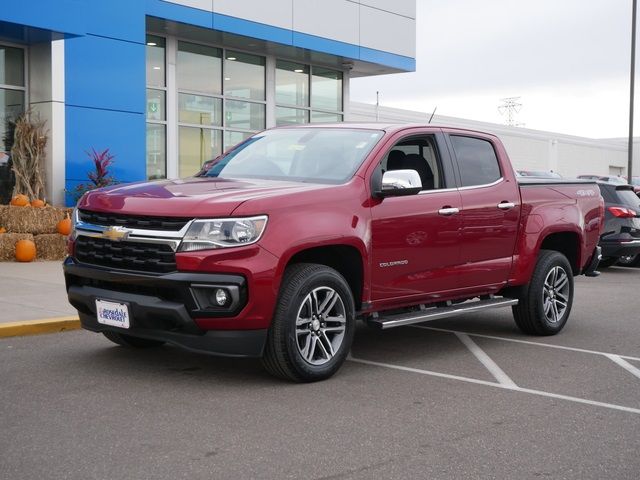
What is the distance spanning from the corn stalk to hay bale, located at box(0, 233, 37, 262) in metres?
1.71

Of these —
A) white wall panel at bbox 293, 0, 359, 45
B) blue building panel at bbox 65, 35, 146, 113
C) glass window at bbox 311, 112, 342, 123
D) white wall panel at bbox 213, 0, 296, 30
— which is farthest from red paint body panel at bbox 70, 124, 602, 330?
glass window at bbox 311, 112, 342, 123

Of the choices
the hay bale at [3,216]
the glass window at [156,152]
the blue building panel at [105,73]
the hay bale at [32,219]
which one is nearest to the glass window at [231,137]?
the glass window at [156,152]

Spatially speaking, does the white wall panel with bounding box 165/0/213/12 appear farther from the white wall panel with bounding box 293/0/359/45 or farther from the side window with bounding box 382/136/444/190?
the side window with bounding box 382/136/444/190

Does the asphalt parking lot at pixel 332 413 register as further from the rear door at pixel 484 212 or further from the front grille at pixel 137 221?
the front grille at pixel 137 221

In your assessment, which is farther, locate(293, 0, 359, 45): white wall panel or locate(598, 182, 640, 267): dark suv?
locate(293, 0, 359, 45): white wall panel

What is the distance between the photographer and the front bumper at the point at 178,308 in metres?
6.10

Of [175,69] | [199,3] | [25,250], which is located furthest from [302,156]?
[175,69]

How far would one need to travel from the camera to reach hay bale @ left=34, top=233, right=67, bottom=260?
589 inches

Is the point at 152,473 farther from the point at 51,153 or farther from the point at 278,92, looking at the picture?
the point at 278,92

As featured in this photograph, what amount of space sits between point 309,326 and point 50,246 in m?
9.57

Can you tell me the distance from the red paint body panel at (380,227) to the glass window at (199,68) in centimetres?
1401

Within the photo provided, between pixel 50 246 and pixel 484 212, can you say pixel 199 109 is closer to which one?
pixel 50 246

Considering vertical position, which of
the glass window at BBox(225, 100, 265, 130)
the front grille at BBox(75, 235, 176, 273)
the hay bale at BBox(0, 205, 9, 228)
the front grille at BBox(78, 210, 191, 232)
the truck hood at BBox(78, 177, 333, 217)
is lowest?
the hay bale at BBox(0, 205, 9, 228)

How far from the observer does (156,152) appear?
21203mm
